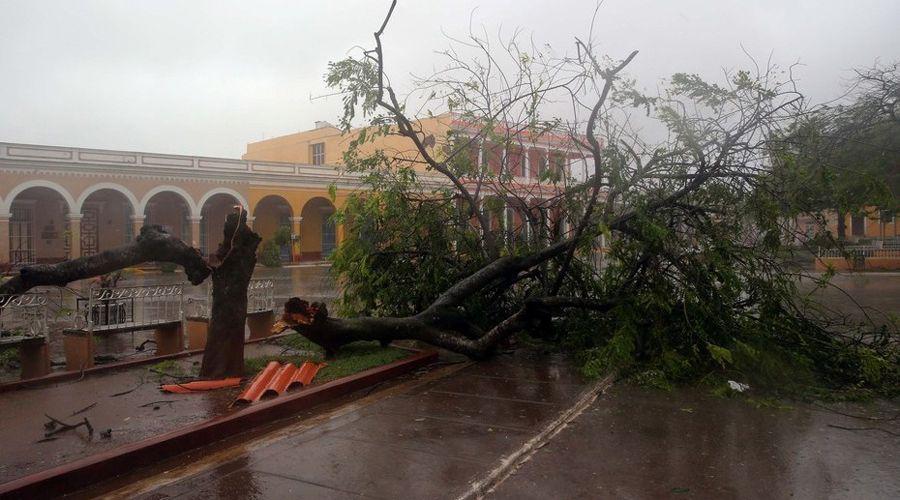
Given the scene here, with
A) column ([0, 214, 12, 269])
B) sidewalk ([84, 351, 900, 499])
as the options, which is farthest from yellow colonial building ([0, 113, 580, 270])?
sidewalk ([84, 351, 900, 499])

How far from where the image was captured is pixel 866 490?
13.3 ft

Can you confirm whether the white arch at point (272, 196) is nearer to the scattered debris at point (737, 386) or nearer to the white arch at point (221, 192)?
the white arch at point (221, 192)

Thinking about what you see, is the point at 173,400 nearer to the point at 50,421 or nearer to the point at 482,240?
the point at 50,421

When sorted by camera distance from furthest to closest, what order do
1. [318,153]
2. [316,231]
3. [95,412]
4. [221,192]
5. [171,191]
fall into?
[318,153] → [316,231] → [221,192] → [171,191] → [95,412]

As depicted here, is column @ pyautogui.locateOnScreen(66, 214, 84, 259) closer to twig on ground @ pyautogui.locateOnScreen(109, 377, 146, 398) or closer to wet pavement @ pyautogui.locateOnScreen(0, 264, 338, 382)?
wet pavement @ pyautogui.locateOnScreen(0, 264, 338, 382)

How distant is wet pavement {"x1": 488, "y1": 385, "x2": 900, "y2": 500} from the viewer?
13.5ft

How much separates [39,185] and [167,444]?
26.7 m

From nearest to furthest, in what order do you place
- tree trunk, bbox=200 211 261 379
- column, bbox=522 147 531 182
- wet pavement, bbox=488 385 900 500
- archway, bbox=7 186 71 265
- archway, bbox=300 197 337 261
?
1. wet pavement, bbox=488 385 900 500
2. tree trunk, bbox=200 211 261 379
3. column, bbox=522 147 531 182
4. archway, bbox=7 186 71 265
5. archway, bbox=300 197 337 261

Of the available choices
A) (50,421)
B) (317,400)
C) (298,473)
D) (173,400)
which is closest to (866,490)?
(298,473)

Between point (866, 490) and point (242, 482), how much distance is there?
152 inches

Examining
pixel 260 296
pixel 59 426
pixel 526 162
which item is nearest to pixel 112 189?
pixel 260 296

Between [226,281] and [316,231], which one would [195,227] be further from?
[226,281]

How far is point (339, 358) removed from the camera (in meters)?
7.86

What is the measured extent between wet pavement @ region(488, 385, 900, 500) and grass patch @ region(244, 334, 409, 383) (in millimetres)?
2605
